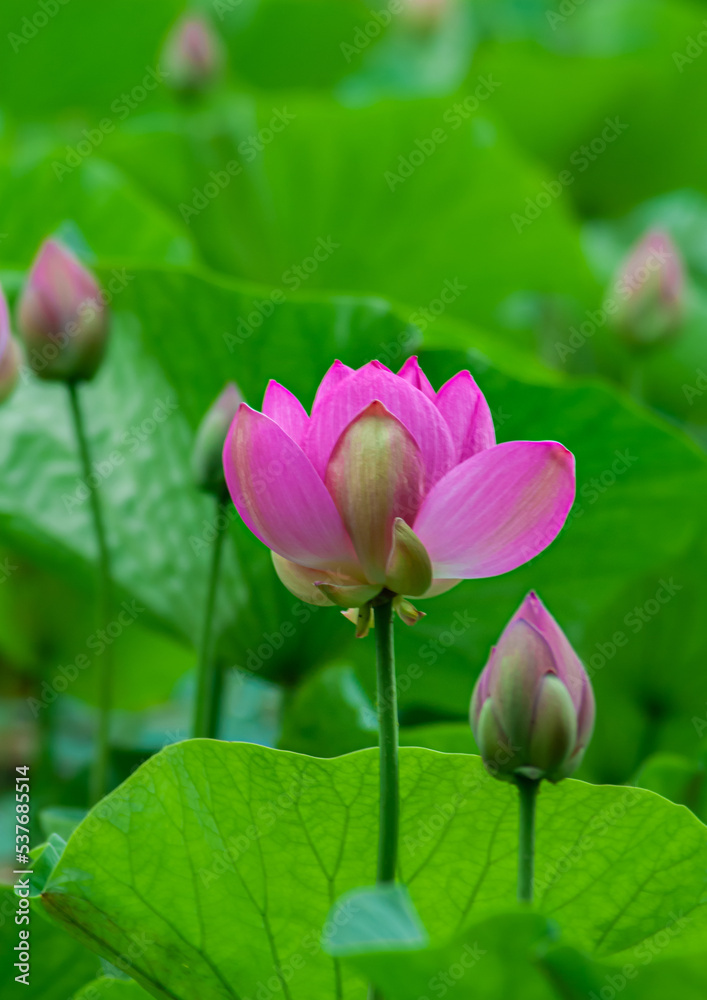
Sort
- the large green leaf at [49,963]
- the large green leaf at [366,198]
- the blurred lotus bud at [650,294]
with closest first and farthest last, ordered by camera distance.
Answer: the large green leaf at [49,963]
the blurred lotus bud at [650,294]
the large green leaf at [366,198]

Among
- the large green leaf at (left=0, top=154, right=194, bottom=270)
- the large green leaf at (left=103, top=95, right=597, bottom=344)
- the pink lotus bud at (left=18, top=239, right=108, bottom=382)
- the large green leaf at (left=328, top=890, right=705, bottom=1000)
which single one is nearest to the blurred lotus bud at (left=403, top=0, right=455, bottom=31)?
the large green leaf at (left=103, top=95, right=597, bottom=344)

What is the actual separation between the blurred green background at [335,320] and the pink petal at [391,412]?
9.8 inches

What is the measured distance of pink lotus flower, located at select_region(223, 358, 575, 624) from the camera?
0.35 m

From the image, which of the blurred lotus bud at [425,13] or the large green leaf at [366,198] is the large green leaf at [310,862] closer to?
the large green leaf at [366,198]

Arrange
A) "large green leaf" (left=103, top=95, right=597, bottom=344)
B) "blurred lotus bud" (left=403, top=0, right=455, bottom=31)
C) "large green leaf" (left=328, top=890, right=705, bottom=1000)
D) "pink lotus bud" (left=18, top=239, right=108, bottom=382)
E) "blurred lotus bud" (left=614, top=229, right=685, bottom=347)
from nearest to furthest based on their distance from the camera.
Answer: "large green leaf" (left=328, top=890, right=705, bottom=1000)
"pink lotus bud" (left=18, top=239, right=108, bottom=382)
"blurred lotus bud" (left=614, top=229, right=685, bottom=347)
"large green leaf" (left=103, top=95, right=597, bottom=344)
"blurred lotus bud" (left=403, top=0, right=455, bottom=31)

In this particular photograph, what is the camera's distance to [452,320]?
3.99 feet

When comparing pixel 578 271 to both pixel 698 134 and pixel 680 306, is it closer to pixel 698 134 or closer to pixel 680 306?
pixel 680 306

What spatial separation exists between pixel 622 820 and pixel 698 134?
4.43ft

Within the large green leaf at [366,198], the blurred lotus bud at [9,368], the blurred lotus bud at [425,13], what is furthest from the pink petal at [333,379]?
the blurred lotus bud at [425,13]

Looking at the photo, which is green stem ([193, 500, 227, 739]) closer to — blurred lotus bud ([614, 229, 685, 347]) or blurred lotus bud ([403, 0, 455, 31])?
blurred lotus bud ([614, 229, 685, 347])

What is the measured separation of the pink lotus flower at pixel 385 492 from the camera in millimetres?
346

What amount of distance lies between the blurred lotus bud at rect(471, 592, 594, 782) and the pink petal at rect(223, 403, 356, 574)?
61mm

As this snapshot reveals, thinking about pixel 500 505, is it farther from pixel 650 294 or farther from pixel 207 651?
pixel 650 294

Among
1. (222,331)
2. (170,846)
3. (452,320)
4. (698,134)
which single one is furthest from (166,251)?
(698,134)
